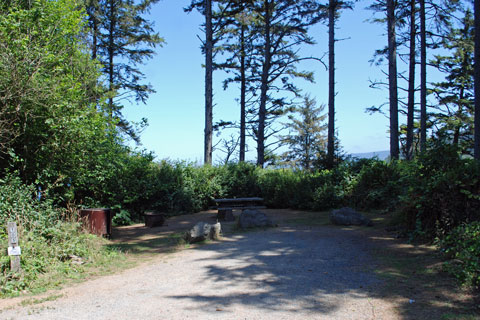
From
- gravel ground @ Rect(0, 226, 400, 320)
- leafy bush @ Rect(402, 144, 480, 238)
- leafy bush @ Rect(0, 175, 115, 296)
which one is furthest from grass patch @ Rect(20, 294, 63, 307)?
leafy bush @ Rect(402, 144, 480, 238)

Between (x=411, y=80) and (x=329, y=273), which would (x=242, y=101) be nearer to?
(x=411, y=80)

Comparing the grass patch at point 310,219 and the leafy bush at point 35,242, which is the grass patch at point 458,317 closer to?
the leafy bush at point 35,242

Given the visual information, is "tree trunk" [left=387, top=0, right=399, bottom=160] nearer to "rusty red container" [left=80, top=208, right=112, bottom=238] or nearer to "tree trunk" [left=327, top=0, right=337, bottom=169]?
"tree trunk" [left=327, top=0, right=337, bottom=169]

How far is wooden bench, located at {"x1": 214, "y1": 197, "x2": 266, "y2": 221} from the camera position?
38.4 feet

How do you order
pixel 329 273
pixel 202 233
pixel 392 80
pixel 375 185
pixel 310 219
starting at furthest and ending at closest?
pixel 392 80 → pixel 375 185 → pixel 310 219 → pixel 202 233 → pixel 329 273

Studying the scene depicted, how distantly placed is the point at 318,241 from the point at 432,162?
2983 mm

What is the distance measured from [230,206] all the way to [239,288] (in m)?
7.84

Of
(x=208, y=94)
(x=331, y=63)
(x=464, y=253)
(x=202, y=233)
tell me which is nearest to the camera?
(x=464, y=253)

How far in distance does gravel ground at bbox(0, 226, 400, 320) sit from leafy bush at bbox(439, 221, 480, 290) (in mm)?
1081

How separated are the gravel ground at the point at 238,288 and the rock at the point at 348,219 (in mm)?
2263

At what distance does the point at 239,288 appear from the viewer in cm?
480

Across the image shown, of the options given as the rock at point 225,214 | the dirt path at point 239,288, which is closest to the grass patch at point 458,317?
the dirt path at point 239,288

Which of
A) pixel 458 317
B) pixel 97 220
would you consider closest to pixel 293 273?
pixel 458 317

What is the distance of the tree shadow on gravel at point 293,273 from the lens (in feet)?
13.9
